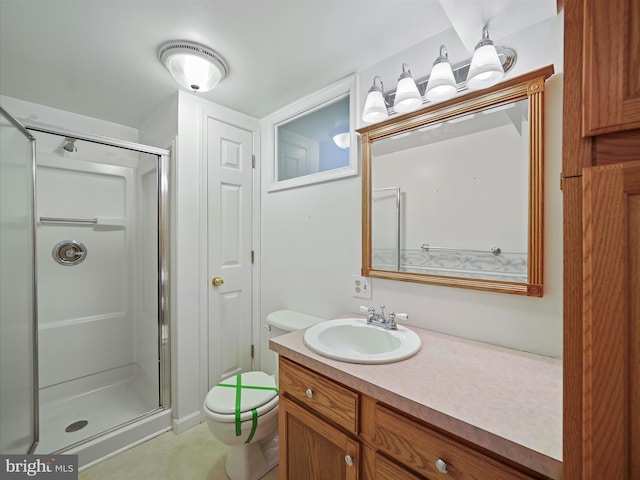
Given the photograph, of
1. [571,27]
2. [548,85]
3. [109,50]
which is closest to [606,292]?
[571,27]

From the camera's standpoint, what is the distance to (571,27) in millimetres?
504

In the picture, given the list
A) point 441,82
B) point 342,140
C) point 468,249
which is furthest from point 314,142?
point 468,249

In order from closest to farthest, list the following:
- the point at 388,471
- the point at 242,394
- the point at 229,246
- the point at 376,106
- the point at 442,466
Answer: the point at 442,466 → the point at 388,471 → the point at 376,106 → the point at 242,394 → the point at 229,246

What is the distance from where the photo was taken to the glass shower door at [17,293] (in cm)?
113

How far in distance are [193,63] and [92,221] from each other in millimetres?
1604

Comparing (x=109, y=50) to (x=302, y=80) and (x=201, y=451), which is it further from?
(x=201, y=451)

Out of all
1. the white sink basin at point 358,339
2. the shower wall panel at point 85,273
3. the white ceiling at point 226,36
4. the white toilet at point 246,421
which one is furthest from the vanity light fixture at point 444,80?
the shower wall panel at point 85,273

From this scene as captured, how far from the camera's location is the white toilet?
4.33 feet

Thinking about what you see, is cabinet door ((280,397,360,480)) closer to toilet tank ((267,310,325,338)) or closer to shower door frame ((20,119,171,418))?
toilet tank ((267,310,325,338))

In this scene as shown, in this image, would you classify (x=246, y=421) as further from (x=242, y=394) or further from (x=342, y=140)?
(x=342, y=140)

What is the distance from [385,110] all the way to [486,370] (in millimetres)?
1196

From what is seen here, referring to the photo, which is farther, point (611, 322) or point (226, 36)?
point (226, 36)

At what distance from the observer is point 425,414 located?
0.71m

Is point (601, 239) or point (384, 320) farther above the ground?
point (601, 239)
